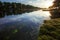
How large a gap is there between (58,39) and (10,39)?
1313 centimetres

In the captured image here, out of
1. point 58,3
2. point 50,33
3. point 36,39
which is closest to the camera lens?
point 36,39

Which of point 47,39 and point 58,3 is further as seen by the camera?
point 58,3

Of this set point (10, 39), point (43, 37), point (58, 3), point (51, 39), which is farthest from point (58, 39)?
point (58, 3)

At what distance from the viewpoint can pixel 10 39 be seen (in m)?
38.2

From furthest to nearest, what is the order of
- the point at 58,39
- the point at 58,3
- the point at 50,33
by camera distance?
the point at 58,3, the point at 50,33, the point at 58,39

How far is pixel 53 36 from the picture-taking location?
123 ft

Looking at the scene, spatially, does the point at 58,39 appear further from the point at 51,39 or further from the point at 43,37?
the point at 43,37

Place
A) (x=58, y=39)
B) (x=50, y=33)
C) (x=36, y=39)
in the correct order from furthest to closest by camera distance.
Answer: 1. (x=50, y=33)
2. (x=36, y=39)
3. (x=58, y=39)

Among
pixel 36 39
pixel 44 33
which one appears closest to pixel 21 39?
pixel 36 39

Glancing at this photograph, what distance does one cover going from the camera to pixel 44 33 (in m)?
40.6

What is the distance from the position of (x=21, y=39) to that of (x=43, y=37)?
6124 millimetres

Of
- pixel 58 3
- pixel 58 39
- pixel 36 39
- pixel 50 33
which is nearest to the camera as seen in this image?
pixel 58 39

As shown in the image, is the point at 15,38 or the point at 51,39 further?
the point at 15,38

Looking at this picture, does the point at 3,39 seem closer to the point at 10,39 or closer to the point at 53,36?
the point at 10,39
